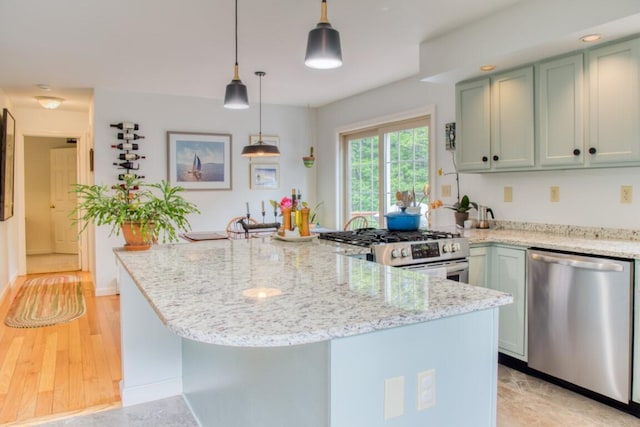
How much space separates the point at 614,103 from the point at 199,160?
4.49 meters

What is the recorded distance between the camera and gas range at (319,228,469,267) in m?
2.66

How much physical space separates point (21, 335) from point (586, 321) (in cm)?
428

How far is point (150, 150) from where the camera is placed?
17.9ft

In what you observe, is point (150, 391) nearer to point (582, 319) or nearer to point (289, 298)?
point (289, 298)

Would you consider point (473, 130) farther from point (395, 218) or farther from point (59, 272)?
point (59, 272)

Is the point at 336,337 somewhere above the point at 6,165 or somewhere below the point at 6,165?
below

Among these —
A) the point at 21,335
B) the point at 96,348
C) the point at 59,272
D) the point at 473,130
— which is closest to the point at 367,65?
the point at 473,130

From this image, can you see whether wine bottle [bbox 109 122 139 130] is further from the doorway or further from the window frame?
the doorway

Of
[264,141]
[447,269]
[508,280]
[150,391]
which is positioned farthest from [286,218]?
[264,141]

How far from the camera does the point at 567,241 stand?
284 cm

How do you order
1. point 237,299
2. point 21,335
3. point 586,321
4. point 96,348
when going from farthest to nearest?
point 21,335
point 96,348
point 586,321
point 237,299

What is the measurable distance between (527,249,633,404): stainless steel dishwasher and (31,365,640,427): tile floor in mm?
105

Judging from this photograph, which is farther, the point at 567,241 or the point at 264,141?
the point at 264,141

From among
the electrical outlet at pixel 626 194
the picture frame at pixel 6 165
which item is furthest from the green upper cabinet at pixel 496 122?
the picture frame at pixel 6 165
